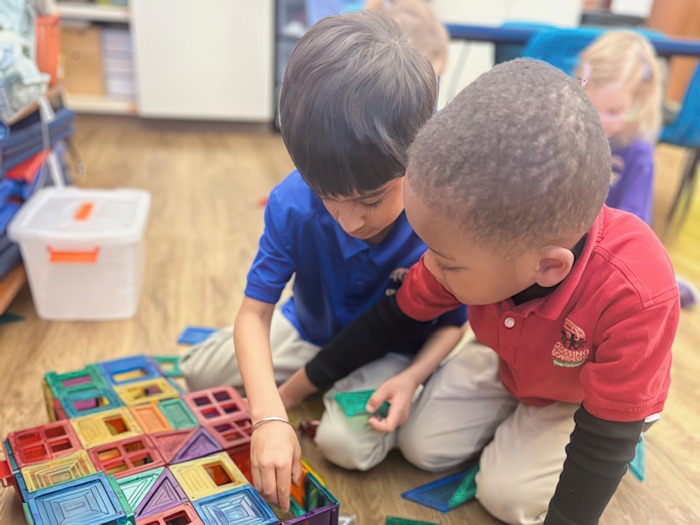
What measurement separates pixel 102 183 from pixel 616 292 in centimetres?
181

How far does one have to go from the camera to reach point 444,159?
1.86 feet

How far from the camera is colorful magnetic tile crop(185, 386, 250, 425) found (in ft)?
2.94

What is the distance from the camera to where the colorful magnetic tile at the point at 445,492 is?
0.91 metres

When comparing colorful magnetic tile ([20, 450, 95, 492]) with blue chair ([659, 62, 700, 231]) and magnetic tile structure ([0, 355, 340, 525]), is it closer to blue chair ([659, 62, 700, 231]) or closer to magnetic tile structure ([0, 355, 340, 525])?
magnetic tile structure ([0, 355, 340, 525])

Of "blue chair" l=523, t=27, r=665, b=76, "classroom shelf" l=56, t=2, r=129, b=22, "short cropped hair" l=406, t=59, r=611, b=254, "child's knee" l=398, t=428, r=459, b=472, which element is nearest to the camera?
"short cropped hair" l=406, t=59, r=611, b=254

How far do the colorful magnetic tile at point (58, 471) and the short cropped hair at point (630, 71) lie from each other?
1.20m

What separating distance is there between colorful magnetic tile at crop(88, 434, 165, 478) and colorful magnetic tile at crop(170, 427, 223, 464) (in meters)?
0.02

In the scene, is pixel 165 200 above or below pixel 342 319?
below

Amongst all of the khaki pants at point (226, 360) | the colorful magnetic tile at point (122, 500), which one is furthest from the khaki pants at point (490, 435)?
the colorful magnetic tile at point (122, 500)

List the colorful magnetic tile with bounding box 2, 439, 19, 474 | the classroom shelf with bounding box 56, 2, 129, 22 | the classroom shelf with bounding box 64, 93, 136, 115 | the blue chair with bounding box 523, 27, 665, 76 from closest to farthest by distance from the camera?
the colorful magnetic tile with bounding box 2, 439, 19, 474 → the blue chair with bounding box 523, 27, 665, 76 → the classroom shelf with bounding box 56, 2, 129, 22 → the classroom shelf with bounding box 64, 93, 136, 115

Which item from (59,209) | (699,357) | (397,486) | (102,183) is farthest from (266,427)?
(102,183)

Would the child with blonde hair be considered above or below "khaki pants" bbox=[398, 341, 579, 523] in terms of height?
above

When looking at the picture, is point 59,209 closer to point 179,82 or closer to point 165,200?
point 165,200

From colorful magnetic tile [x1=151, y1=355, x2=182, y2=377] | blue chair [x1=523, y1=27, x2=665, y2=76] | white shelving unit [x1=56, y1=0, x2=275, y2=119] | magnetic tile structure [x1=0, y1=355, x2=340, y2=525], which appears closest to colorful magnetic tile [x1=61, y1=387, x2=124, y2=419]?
magnetic tile structure [x1=0, y1=355, x2=340, y2=525]
